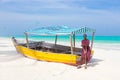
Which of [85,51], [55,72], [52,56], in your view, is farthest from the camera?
[52,56]

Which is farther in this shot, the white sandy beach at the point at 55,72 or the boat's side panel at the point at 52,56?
the boat's side panel at the point at 52,56

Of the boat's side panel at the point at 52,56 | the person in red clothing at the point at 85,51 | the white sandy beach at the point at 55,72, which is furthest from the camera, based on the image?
the person in red clothing at the point at 85,51

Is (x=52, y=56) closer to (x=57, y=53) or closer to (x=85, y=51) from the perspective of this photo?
(x=57, y=53)

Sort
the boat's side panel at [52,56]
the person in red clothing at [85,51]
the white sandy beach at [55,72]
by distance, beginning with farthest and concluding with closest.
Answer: the person in red clothing at [85,51], the boat's side panel at [52,56], the white sandy beach at [55,72]

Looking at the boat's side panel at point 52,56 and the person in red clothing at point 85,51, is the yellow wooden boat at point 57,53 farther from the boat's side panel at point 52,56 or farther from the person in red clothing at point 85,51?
the person in red clothing at point 85,51

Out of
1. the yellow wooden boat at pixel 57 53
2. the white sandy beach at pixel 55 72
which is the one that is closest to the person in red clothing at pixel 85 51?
the yellow wooden boat at pixel 57 53

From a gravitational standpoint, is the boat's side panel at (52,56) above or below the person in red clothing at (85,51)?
below

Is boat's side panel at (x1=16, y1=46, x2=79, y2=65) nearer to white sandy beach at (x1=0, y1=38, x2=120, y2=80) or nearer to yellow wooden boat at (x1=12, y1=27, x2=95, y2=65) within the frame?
yellow wooden boat at (x1=12, y1=27, x2=95, y2=65)

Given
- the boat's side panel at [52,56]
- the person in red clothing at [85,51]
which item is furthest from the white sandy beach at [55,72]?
the person in red clothing at [85,51]

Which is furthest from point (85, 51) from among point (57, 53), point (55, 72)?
point (55, 72)

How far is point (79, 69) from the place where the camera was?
13008 millimetres

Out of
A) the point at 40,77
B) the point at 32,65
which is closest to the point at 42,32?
the point at 32,65

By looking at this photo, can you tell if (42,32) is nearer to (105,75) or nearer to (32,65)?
(32,65)

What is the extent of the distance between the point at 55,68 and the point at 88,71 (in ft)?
5.32
